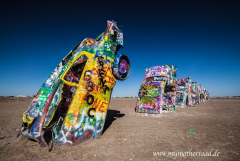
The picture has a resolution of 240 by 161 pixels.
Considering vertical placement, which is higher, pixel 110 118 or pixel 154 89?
pixel 154 89

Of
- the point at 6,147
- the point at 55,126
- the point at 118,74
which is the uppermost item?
the point at 118,74

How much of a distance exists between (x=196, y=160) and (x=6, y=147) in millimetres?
4876

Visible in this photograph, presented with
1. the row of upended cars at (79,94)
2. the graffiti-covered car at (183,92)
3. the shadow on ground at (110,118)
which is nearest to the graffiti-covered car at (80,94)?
the row of upended cars at (79,94)

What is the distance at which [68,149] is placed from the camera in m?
2.86

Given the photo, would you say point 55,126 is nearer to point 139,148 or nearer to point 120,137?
point 120,137

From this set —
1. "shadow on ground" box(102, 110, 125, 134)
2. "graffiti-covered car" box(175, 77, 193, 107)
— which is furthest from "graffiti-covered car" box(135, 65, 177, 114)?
"graffiti-covered car" box(175, 77, 193, 107)

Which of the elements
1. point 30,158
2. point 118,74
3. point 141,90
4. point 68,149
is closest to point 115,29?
point 118,74

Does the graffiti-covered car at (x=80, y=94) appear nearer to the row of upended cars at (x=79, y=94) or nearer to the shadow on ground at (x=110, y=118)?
the row of upended cars at (x=79, y=94)

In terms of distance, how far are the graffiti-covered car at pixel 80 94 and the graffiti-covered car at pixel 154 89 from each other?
5680 mm

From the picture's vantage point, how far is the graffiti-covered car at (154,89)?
9258 millimetres

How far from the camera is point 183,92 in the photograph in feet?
46.8

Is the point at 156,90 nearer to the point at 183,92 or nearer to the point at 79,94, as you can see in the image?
the point at 183,92

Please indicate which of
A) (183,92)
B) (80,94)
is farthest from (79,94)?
(183,92)

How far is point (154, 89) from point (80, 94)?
7716mm
